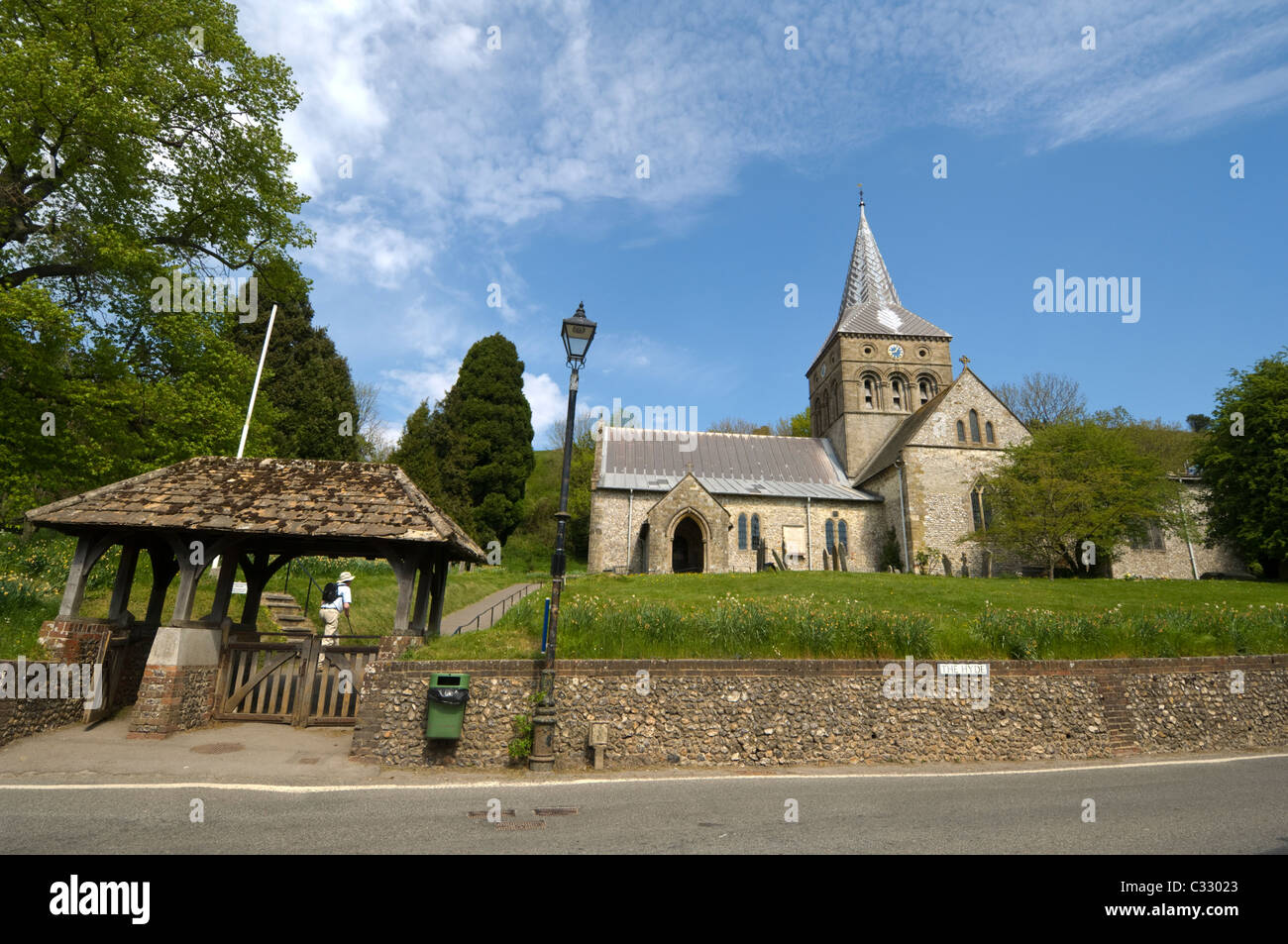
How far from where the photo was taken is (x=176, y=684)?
916cm

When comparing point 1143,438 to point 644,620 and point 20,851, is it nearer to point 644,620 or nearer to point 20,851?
point 644,620

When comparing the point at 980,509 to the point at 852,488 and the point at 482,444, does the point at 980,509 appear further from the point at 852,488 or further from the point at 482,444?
the point at 482,444

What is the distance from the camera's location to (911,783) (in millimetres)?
8320

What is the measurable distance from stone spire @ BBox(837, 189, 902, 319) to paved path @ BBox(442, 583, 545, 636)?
2963cm

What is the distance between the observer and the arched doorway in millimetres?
31645

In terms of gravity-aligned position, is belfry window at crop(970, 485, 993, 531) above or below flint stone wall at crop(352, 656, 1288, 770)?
above

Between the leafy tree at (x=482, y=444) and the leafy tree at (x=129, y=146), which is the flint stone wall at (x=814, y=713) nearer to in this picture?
the leafy tree at (x=129, y=146)

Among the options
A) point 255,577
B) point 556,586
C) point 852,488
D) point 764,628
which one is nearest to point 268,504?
point 255,577

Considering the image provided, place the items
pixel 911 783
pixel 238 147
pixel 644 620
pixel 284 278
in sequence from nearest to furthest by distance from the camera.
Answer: pixel 911 783
pixel 644 620
pixel 238 147
pixel 284 278

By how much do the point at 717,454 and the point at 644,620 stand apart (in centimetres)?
2623

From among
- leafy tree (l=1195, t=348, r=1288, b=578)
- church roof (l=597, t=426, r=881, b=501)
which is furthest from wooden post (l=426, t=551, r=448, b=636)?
leafy tree (l=1195, t=348, r=1288, b=578)

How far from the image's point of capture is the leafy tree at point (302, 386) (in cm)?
3152

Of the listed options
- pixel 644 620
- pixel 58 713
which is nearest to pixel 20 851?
pixel 58 713

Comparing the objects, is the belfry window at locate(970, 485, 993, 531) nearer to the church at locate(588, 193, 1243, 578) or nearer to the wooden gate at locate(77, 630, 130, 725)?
the church at locate(588, 193, 1243, 578)
